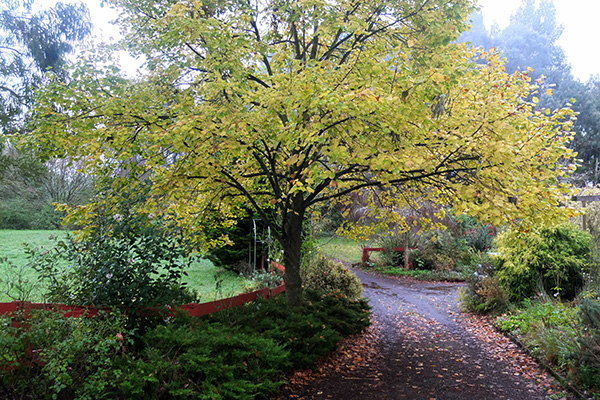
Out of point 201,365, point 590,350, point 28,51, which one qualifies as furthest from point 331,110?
point 28,51

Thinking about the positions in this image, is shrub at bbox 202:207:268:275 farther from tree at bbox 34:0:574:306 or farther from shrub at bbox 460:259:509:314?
tree at bbox 34:0:574:306

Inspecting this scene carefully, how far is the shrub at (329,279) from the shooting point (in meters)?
7.94

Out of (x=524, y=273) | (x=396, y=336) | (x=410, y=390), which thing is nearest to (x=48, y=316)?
(x=410, y=390)

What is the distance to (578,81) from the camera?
30.2 m

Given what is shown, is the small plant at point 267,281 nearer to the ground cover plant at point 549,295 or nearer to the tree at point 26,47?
the ground cover plant at point 549,295

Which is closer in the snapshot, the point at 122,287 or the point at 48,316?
the point at 48,316

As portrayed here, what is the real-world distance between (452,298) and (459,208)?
7.30 m

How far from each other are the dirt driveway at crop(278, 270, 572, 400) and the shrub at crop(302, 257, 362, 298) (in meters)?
0.79

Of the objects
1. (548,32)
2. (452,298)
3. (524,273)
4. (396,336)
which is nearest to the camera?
(396,336)

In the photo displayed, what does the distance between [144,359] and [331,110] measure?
299cm

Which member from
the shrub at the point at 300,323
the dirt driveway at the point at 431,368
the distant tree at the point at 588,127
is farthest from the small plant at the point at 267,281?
the distant tree at the point at 588,127

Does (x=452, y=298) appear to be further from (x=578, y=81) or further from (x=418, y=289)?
(x=578, y=81)

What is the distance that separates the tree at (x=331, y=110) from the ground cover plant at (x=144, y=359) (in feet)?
5.54

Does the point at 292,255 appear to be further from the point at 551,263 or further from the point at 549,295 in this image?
the point at 549,295
